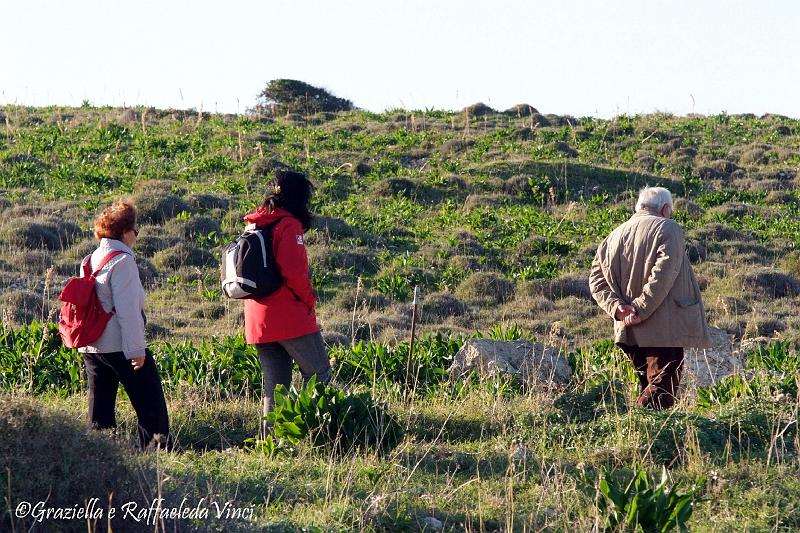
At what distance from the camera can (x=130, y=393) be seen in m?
6.04

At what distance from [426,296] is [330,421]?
27.3 feet

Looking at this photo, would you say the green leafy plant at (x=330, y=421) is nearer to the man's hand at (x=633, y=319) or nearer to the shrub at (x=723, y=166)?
the man's hand at (x=633, y=319)

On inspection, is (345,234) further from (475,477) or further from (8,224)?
(475,477)

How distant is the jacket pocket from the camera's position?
6.80 m

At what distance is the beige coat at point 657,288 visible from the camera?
6758mm

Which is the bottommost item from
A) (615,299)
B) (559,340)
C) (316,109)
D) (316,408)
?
(559,340)

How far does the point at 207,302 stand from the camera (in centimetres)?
1297

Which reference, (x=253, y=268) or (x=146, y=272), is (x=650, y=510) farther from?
(x=146, y=272)

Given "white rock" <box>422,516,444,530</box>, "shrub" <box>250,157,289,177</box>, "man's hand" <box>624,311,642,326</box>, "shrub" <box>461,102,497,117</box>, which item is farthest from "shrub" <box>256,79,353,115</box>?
"white rock" <box>422,516,444,530</box>

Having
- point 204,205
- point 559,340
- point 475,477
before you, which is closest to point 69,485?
point 475,477

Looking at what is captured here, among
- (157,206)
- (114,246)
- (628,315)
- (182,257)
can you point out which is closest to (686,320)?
(628,315)

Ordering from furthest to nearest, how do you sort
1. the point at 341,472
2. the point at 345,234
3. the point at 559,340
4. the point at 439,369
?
the point at 345,234, the point at 559,340, the point at 439,369, the point at 341,472

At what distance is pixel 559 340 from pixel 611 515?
24.9 feet

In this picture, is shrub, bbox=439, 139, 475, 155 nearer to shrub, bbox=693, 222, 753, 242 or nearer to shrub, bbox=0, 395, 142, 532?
shrub, bbox=693, 222, 753, 242
